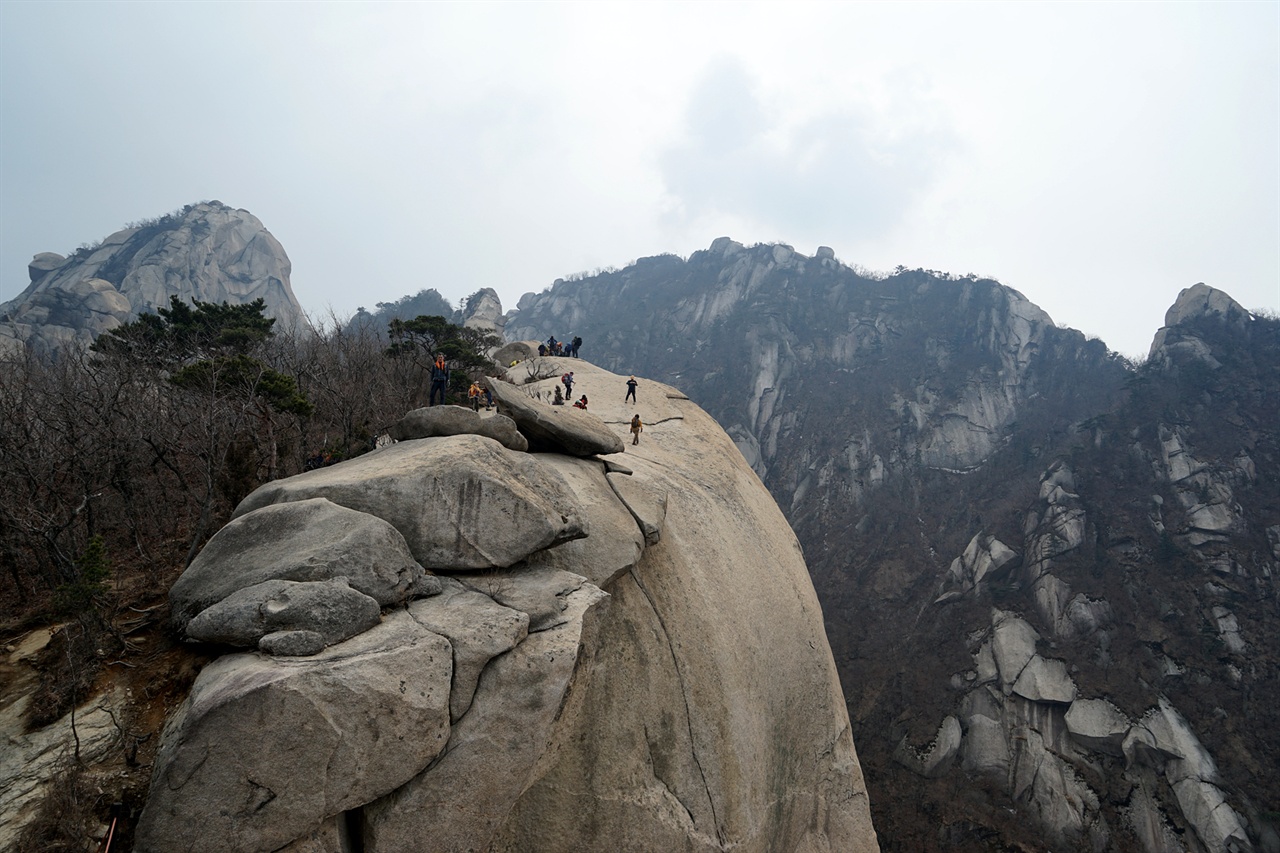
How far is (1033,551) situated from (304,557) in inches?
1889

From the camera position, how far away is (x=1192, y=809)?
2831 cm

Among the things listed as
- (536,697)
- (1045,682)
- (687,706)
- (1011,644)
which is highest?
(536,697)

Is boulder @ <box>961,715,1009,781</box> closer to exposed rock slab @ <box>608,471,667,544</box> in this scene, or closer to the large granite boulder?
exposed rock slab @ <box>608,471,667,544</box>

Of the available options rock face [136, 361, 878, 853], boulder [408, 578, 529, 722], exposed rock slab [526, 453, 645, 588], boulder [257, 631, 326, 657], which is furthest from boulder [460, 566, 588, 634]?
boulder [257, 631, 326, 657]

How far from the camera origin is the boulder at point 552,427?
39.2ft

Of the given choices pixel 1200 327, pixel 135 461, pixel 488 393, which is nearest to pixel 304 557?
pixel 135 461

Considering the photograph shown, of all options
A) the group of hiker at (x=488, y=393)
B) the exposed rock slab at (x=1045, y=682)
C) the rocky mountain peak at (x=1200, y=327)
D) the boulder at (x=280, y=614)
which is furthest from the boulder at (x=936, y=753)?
the rocky mountain peak at (x=1200, y=327)

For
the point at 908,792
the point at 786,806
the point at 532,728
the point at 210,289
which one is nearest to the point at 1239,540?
the point at 908,792

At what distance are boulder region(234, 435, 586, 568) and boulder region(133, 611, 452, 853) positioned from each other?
5.93ft

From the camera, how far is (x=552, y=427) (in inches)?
477

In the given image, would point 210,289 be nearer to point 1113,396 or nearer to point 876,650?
point 876,650

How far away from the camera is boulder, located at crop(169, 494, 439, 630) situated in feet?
24.0

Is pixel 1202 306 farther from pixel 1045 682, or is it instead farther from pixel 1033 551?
pixel 1045 682

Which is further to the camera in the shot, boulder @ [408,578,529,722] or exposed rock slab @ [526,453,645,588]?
exposed rock slab @ [526,453,645,588]
